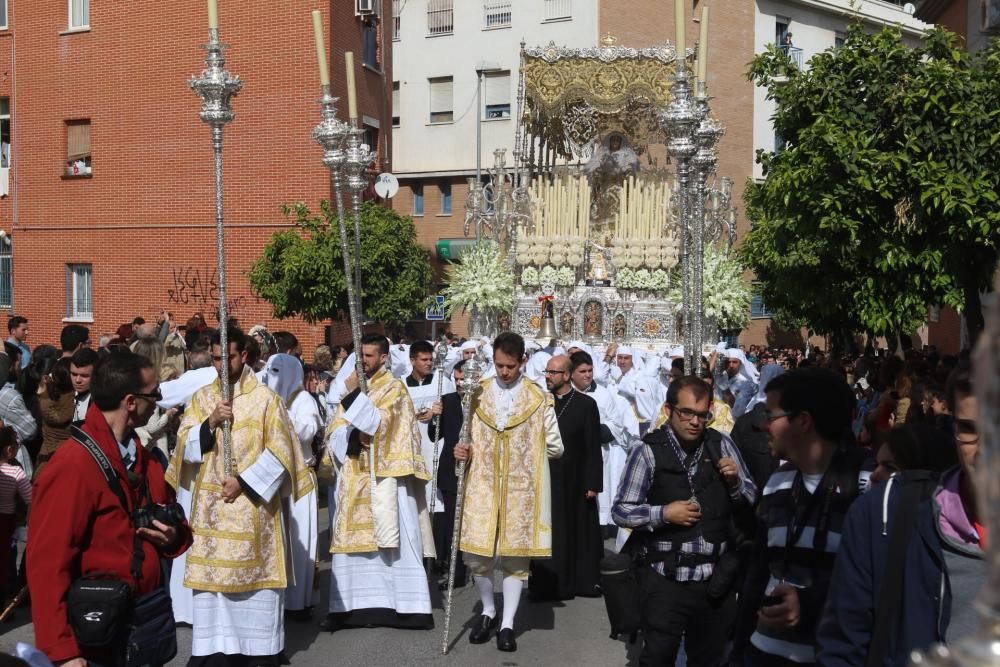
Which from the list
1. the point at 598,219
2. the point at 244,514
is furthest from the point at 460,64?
the point at 244,514

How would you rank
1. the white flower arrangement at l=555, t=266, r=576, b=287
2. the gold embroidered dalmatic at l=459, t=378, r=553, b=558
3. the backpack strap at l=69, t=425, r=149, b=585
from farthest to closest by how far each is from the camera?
the white flower arrangement at l=555, t=266, r=576, b=287
the gold embroidered dalmatic at l=459, t=378, r=553, b=558
the backpack strap at l=69, t=425, r=149, b=585

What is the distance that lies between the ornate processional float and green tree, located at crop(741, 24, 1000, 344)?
6769 mm

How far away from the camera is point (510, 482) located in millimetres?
7695

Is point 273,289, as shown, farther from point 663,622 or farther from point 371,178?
point 663,622

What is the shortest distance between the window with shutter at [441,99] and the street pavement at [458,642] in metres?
31.8

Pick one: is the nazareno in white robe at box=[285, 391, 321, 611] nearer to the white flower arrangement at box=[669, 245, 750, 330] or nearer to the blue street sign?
the white flower arrangement at box=[669, 245, 750, 330]

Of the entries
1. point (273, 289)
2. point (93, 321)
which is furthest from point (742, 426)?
point (93, 321)

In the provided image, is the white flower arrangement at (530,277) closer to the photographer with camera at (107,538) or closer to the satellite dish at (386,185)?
the satellite dish at (386,185)

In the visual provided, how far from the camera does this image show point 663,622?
5.12m

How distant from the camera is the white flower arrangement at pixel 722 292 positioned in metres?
18.9

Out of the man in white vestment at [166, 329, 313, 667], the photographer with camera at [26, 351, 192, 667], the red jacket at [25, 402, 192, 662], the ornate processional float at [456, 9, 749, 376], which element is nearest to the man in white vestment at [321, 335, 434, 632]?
the man in white vestment at [166, 329, 313, 667]

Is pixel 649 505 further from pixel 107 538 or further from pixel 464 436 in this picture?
pixel 464 436

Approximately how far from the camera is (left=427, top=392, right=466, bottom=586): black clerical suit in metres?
8.52

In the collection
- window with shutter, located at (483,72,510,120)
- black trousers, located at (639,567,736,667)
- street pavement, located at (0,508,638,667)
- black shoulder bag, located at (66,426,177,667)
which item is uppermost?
window with shutter, located at (483,72,510,120)
